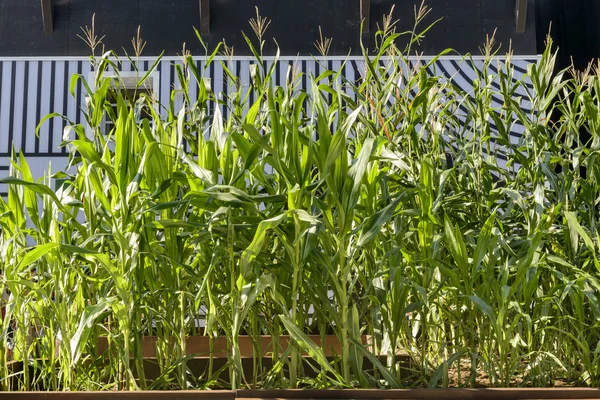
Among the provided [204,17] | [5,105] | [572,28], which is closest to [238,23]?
[204,17]

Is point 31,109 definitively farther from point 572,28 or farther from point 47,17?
point 572,28

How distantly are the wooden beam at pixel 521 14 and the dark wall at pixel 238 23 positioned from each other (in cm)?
10

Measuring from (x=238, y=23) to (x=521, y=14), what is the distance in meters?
2.56

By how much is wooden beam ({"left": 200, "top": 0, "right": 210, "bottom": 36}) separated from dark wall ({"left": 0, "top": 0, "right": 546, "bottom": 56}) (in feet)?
0.33

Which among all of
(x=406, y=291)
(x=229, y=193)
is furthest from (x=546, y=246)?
(x=229, y=193)

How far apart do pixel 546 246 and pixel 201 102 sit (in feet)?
3.16

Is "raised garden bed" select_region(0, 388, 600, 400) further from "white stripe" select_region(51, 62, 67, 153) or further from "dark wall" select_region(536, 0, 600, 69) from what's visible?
"dark wall" select_region(536, 0, 600, 69)

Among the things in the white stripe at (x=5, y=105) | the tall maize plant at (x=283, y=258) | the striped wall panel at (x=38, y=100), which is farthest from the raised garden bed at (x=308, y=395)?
the white stripe at (x=5, y=105)

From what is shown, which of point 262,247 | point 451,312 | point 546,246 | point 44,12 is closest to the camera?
Result: point 262,247

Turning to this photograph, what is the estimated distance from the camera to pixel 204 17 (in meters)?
6.83

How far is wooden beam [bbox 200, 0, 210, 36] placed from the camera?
22.1 feet

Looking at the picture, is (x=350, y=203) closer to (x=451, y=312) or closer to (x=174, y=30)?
(x=451, y=312)

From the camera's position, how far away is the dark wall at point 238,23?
6.94m

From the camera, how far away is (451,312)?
1.86 m
